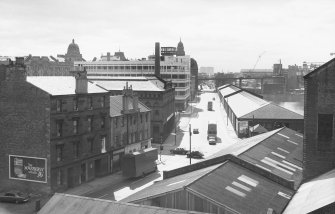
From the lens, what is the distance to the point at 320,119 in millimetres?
31297

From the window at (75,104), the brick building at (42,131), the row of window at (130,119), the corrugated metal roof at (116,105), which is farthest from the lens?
the corrugated metal roof at (116,105)

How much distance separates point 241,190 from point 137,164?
28114mm

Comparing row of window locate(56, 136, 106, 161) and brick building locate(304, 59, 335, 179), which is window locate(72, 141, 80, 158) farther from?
brick building locate(304, 59, 335, 179)

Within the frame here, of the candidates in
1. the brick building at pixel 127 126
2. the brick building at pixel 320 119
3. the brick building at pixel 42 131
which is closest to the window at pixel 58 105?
the brick building at pixel 42 131

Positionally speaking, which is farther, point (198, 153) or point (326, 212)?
point (198, 153)

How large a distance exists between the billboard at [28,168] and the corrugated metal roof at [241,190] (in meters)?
24.8

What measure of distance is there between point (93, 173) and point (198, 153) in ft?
66.5

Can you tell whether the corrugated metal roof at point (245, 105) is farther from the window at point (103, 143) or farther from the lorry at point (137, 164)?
the window at point (103, 143)

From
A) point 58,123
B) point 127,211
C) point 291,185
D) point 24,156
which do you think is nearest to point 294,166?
point 291,185

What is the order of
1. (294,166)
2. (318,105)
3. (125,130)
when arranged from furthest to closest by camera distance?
(125,130), (294,166), (318,105)

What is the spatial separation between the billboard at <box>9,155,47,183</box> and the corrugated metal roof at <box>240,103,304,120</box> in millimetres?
47976

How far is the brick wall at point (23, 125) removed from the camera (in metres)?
48.2

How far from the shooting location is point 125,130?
6519cm

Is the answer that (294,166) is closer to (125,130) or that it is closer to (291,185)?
(291,185)
